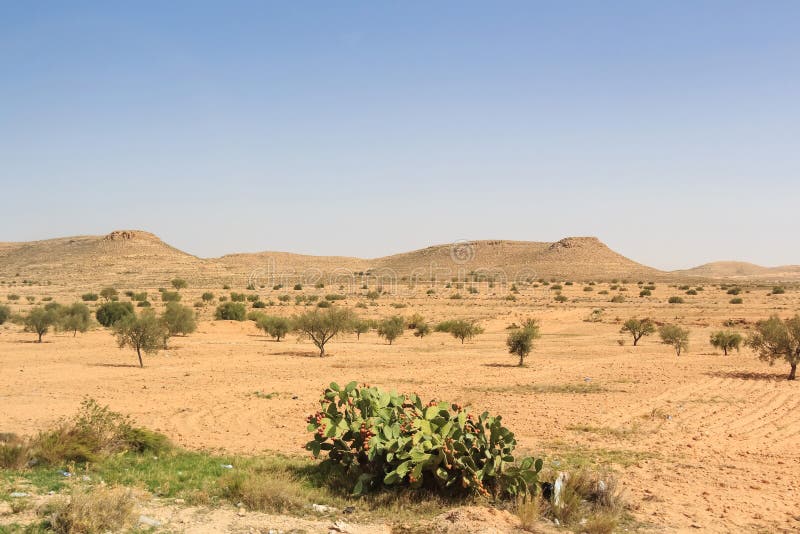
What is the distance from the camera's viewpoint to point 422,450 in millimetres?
8266

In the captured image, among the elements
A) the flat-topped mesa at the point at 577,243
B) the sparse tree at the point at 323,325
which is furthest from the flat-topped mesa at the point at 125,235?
the sparse tree at the point at 323,325

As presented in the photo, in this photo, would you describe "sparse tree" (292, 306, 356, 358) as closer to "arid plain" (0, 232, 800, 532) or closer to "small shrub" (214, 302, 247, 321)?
"arid plain" (0, 232, 800, 532)

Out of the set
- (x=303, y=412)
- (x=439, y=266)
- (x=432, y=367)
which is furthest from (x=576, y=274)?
(x=303, y=412)

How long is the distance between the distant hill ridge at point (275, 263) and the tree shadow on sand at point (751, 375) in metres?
73.6

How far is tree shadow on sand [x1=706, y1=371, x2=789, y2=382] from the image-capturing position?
19.4 meters

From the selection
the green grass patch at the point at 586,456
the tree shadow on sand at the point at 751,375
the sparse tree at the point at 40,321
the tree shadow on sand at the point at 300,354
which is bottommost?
the green grass patch at the point at 586,456

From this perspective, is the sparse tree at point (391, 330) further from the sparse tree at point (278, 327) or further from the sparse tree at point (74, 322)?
the sparse tree at point (74, 322)

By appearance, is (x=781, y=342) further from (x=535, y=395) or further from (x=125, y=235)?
(x=125, y=235)

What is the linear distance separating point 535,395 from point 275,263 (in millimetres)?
123793

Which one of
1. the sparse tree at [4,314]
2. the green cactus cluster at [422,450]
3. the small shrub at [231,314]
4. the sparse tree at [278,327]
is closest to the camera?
the green cactus cluster at [422,450]

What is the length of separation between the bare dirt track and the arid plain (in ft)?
0.16

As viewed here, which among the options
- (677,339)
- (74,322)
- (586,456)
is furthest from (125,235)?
(586,456)

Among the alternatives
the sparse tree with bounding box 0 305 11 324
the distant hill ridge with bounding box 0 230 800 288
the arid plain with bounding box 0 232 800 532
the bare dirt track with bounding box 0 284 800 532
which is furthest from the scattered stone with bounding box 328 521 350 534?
the distant hill ridge with bounding box 0 230 800 288

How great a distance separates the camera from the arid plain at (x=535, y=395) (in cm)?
995
